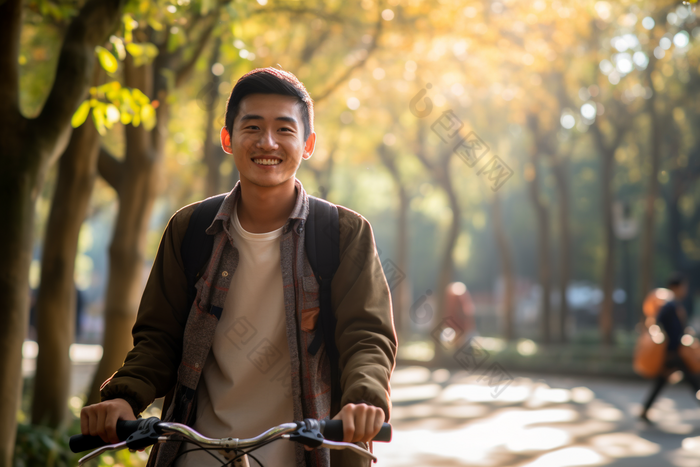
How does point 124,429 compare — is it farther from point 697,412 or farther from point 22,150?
point 697,412

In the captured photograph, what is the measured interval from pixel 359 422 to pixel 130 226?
6.35 metres

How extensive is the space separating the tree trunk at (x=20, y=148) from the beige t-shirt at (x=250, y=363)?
2220 mm

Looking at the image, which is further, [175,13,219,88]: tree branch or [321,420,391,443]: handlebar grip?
[175,13,219,88]: tree branch

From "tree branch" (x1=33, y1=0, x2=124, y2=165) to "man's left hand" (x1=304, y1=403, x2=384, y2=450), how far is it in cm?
302

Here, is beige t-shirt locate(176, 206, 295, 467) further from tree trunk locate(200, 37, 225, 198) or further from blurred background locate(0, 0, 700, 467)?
tree trunk locate(200, 37, 225, 198)

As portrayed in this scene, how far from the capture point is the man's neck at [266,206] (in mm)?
2562

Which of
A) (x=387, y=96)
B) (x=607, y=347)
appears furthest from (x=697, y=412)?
(x=387, y=96)

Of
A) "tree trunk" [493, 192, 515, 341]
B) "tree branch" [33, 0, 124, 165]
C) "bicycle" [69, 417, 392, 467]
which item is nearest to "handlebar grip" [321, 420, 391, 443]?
"bicycle" [69, 417, 392, 467]

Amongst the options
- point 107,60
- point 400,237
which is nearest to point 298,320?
point 107,60

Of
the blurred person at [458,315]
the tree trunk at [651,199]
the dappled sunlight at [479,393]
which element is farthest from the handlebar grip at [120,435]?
the tree trunk at [651,199]

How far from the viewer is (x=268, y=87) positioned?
2.47 metres

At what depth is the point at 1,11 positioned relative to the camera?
14.9 ft

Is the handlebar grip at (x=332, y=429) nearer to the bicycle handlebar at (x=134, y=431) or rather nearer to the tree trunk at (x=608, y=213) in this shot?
the bicycle handlebar at (x=134, y=431)

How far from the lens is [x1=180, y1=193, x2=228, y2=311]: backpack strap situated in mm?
2537
